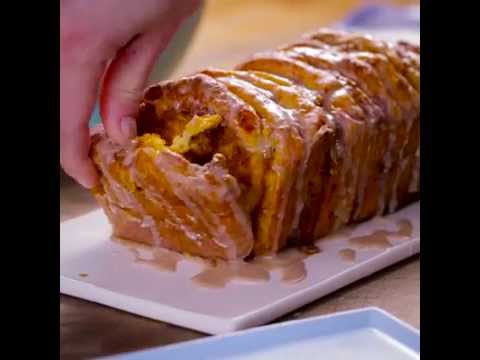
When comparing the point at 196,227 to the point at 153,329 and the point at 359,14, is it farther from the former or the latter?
the point at 359,14

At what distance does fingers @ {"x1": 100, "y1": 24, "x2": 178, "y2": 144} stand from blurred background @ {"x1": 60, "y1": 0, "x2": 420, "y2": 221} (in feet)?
3.76

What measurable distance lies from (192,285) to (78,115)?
0.31 m

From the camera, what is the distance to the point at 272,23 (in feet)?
11.9

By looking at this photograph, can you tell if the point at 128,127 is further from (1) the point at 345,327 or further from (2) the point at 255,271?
(1) the point at 345,327

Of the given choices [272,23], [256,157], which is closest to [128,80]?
[256,157]

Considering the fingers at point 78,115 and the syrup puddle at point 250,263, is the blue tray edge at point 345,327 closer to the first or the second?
the syrup puddle at point 250,263

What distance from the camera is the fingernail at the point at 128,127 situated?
152 centimetres

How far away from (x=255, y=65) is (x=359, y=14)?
1.64 meters

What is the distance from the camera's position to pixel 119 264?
5.05ft

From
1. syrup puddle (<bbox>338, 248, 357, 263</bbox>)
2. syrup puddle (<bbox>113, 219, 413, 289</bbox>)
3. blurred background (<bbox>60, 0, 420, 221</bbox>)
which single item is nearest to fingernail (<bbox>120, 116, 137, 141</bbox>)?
syrup puddle (<bbox>113, 219, 413, 289</bbox>)

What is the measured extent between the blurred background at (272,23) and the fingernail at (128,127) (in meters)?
1.13

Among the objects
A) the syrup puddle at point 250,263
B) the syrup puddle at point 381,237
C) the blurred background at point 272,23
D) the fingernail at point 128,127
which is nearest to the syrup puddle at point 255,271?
the syrup puddle at point 250,263
